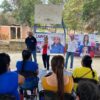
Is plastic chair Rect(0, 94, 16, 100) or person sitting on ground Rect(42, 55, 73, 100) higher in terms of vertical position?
person sitting on ground Rect(42, 55, 73, 100)

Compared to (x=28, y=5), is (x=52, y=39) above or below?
below

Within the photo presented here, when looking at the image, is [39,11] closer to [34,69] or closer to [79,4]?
[34,69]

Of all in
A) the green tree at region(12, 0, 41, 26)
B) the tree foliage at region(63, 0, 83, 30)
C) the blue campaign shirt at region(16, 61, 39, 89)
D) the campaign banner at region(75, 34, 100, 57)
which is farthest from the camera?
the green tree at region(12, 0, 41, 26)

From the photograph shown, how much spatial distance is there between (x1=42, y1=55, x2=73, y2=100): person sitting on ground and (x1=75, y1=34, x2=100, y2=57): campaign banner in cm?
1372

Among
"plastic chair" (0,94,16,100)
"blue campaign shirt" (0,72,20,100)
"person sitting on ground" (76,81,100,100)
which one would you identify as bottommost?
"plastic chair" (0,94,16,100)

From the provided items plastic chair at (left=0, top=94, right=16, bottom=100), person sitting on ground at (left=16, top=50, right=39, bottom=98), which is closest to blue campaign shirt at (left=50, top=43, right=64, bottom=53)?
person sitting on ground at (left=16, top=50, right=39, bottom=98)

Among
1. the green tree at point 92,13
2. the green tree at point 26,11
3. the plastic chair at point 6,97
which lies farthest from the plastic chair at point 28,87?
the green tree at point 26,11

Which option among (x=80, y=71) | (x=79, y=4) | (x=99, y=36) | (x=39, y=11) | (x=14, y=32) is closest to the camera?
(x=80, y=71)

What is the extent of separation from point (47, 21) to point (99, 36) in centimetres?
445

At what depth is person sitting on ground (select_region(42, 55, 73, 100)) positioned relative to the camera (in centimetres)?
378

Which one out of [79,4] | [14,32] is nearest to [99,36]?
[79,4]

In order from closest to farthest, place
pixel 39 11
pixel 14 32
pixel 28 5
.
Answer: pixel 39 11 < pixel 28 5 < pixel 14 32

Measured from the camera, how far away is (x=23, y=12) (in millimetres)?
33750

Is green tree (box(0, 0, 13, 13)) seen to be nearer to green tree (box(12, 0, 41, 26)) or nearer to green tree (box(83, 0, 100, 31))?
green tree (box(12, 0, 41, 26))
